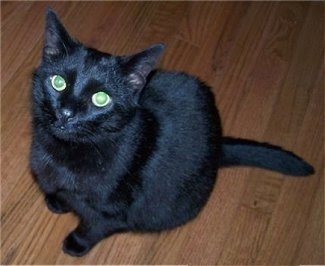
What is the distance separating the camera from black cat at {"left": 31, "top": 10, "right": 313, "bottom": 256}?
0.89 m

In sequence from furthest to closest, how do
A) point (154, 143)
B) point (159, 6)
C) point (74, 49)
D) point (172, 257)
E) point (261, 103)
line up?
point (159, 6), point (261, 103), point (172, 257), point (154, 143), point (74, 49)

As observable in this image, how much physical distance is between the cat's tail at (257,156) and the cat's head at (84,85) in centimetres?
36

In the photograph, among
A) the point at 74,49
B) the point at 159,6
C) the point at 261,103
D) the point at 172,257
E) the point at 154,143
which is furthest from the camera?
the point at 159,6

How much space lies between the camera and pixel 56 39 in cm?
92

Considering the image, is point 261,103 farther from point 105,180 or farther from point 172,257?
point 105,180

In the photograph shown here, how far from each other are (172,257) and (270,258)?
275mm

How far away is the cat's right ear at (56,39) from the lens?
2.94ft

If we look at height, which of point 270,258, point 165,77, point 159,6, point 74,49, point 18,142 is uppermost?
point 74,49

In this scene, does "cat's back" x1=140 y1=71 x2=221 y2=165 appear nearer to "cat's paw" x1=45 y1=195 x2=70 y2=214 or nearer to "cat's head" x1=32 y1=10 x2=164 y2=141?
"cat's head" x1=32 y1=10 x2=164 y2=141

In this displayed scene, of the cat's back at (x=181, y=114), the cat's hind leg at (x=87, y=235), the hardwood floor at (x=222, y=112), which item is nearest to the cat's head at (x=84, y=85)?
the cat's back at (x=181, y=114)

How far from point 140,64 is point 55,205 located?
0.55 m

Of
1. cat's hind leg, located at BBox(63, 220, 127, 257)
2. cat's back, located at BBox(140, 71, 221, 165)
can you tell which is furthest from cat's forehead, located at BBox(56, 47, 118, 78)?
cat's hind leg, located at BBox(63, 220, 127, 257)

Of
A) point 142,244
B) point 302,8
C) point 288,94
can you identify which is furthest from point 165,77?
point 302,8

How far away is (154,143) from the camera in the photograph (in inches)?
41.0
